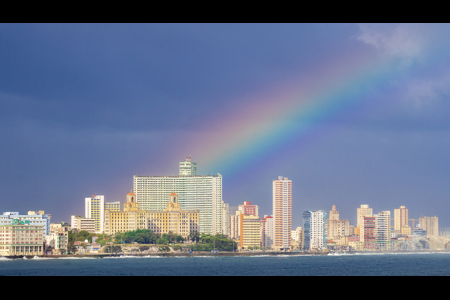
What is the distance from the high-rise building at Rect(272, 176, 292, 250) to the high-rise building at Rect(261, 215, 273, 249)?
29cm

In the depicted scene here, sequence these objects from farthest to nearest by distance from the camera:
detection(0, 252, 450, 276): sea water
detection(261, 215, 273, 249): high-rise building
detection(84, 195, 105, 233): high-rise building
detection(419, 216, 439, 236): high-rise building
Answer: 1. detection(419, 216, 439, 236): high-rise building
2. detection(84, 195, 105, 233): high-rise building
3. detection(261, 215, 273, 249): high-rise building
4. detection(0, 252, 450, 276): sea water

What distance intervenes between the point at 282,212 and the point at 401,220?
12612 millimetres

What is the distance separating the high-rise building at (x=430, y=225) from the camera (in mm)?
48281

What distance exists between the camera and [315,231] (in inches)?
1752

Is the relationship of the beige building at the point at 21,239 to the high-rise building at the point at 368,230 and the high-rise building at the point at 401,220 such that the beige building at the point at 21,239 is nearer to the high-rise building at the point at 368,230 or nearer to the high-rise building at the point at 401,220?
the high-rise building at the point at 368,230

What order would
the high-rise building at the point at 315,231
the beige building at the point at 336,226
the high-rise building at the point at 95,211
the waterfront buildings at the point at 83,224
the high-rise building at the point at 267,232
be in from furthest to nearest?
the beige building at the point at 336,226
the high-rise building at the point at 315,231
the high-rise building at the point at 95,211
the high-rise building at the point at 267,232
the waterfront buildings at the point at 83,224

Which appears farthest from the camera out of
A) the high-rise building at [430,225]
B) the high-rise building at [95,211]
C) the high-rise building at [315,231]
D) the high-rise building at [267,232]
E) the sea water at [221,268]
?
the high-rise building at [430,225]

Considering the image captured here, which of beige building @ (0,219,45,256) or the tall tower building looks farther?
the tall tower building

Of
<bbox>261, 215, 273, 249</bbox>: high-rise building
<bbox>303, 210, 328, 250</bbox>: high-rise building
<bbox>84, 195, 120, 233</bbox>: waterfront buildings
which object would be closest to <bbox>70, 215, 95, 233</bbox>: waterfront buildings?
<bbox>84, 195, 120, 233</bbox>: waterfront buildings

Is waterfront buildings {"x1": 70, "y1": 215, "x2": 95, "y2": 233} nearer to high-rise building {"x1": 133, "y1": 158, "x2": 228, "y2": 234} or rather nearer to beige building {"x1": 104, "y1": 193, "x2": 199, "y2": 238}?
beige building {"x1": 104, "y1": 193, "x2": 199, "y2": 238}

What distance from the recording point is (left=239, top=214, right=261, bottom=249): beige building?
39.9 metres

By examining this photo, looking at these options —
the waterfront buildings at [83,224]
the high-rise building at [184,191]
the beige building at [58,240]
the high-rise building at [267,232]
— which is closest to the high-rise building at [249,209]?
the high-rise building at [184,191]

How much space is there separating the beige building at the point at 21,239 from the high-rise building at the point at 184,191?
→ 12.7 metres
